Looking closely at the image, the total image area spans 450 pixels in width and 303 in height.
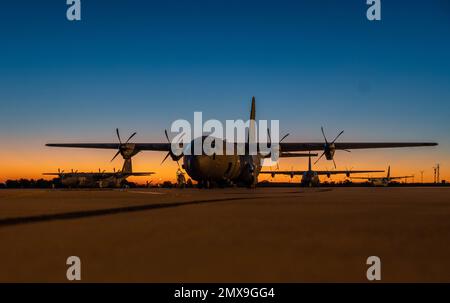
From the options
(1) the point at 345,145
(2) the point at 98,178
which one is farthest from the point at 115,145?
(2) the point at 98,178

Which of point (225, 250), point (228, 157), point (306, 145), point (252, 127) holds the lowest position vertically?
point (225, 250)

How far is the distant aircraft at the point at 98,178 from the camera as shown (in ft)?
259

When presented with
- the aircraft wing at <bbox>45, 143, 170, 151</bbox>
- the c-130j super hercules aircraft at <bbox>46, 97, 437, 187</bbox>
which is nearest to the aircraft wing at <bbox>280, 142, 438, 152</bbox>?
the c-130j super hercules aircraft at <bbox>46, 97, 437, 187</bbox>

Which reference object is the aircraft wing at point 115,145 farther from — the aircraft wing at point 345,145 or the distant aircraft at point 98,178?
the distant aircraft at point 98,178

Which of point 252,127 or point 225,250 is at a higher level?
point 252,127

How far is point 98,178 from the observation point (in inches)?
3250

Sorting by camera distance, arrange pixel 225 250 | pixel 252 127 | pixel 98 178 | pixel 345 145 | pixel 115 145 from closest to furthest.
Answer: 1. pixel 225 250
2. pixel 345 145
3. pixel 252 127
4. pixel 115 145
5. pixel 98 178

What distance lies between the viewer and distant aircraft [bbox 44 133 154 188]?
78.9 metres

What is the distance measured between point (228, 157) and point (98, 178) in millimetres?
46188

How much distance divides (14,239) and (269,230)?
486 cm

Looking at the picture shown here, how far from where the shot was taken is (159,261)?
19.8 ft

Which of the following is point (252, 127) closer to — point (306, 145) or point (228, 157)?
point (306, 145)

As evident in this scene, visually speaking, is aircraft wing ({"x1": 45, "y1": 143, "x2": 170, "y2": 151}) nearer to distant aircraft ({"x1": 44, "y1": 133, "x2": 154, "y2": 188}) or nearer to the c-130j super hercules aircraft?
the c-130j super hercules aircraft
